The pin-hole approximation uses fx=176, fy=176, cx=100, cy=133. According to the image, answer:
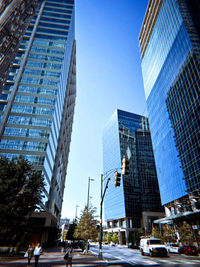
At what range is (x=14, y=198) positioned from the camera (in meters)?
22.2

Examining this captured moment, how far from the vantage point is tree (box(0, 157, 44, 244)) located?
2109 cm

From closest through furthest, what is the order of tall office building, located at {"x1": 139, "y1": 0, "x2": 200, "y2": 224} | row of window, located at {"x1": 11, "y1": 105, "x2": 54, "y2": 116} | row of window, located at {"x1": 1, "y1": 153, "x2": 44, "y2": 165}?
row of window, located at {"x1": 1, "y1": 153, "x2": 44, "y2": 165}, tall office building, located at {"x1": 139, "y1": 0, "x2": 200, "y2": 224}, row of window, located at {"x1": 11, "y1": 105, "x2": 54, "y2": 116}

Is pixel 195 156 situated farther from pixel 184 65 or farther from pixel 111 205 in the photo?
pixel 111 205

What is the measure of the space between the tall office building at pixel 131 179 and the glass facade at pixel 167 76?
27182 millimetres

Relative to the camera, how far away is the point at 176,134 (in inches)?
2625

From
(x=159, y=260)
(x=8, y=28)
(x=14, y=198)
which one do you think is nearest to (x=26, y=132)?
(x=14, y=198)

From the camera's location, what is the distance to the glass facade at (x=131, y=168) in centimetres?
10025

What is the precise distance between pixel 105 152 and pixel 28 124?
279 ft

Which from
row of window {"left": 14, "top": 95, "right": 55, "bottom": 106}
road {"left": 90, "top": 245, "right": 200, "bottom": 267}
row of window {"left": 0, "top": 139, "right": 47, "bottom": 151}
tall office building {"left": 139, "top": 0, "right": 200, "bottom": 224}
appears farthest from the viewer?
row of window {"left": 14, "top": 95, "right": 55, "bottom": 106}

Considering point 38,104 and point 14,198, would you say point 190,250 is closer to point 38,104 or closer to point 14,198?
point 14,198

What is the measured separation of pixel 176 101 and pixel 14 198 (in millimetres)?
64546

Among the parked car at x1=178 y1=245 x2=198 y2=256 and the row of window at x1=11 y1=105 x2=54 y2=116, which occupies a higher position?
the row of window at x1=11 y1=105 x2=54 y2=116

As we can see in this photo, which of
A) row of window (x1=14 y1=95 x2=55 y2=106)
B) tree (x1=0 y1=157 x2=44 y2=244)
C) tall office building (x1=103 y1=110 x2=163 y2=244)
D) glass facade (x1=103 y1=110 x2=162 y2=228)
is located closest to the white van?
tree (x1=0 y1=157 x2=44 y2=244)

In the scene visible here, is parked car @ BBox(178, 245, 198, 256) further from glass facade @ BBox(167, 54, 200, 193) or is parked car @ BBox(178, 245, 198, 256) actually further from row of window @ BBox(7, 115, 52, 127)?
row of window @ BBox(7, 115, 52, 127)
